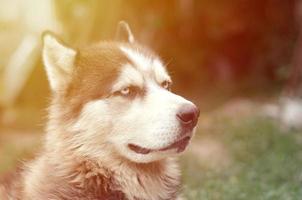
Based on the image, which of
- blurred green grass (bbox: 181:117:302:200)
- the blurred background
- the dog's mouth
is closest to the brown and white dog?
the dog's mouth

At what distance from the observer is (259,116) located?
1073cm

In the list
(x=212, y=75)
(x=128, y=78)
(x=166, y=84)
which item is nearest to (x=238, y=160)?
(x=166, y=84)

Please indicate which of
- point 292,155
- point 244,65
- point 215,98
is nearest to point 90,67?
point 292,155

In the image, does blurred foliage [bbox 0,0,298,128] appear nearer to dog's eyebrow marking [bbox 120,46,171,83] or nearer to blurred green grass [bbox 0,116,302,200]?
blurred green grass [bbox 0,116,302,200]

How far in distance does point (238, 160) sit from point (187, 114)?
155 inches

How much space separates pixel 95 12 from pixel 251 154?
3394mm

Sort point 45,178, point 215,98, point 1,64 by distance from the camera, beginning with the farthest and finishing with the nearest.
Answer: point 215,98 → point 1,64 → point 45,178

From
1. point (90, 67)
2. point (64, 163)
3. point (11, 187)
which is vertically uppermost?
point (90, 67)

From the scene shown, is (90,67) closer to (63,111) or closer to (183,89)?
(63,111)

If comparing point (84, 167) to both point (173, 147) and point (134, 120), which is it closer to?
point (134, 120)

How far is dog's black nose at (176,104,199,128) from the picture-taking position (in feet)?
15.7

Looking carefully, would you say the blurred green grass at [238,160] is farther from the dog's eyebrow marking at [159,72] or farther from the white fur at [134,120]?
the dog's eyebrow marking at [159,72]

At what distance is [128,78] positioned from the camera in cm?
507

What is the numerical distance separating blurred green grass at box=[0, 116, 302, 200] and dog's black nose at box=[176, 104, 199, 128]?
1.59 m
